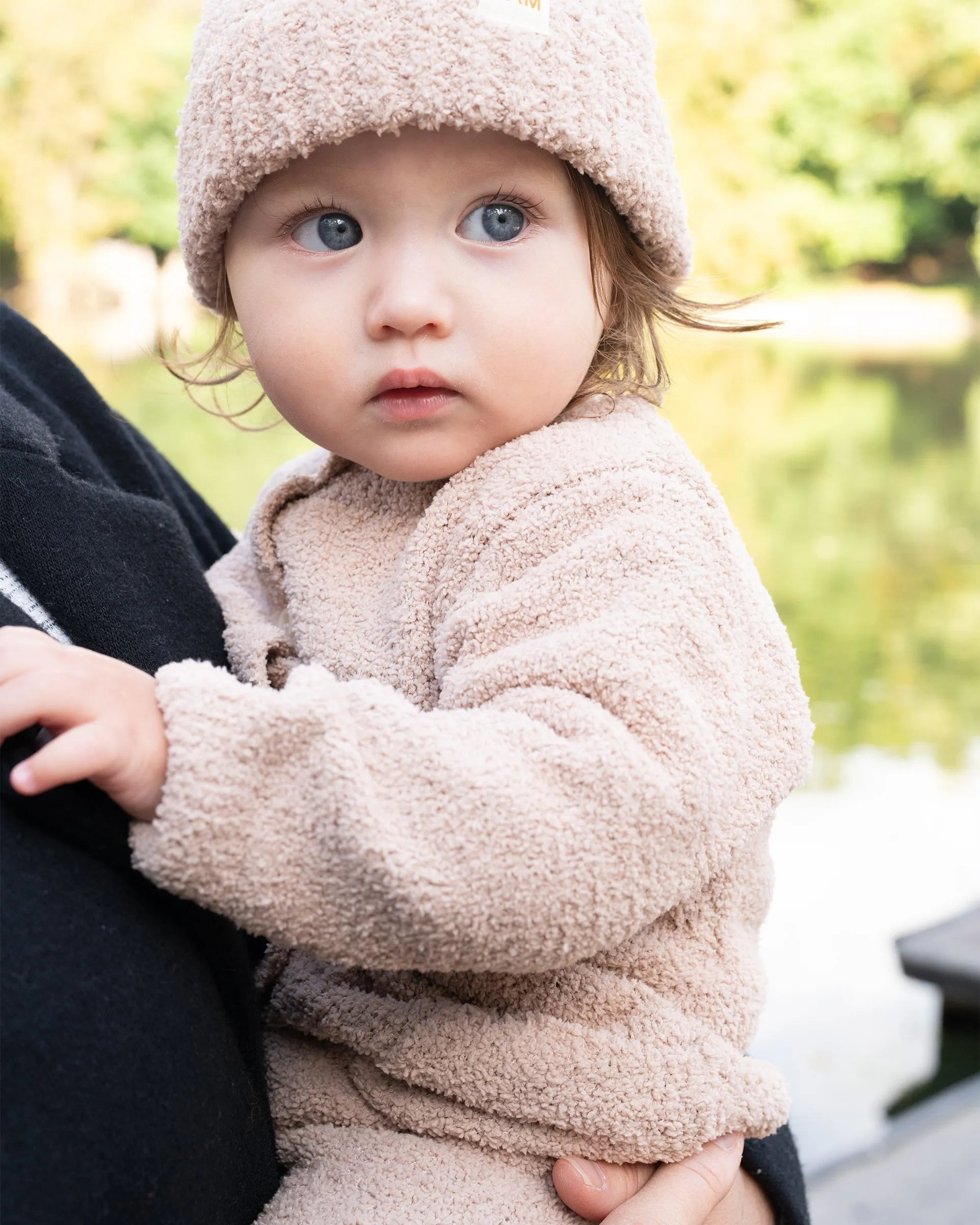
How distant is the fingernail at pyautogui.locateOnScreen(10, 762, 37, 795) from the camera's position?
2.50 feet

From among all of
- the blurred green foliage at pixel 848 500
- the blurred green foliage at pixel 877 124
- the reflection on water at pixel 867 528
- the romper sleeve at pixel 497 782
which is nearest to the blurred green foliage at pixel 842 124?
the blurred green foliage at pixel 877 124

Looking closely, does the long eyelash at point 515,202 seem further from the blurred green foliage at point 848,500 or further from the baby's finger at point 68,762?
the baby's finger at point 68,762

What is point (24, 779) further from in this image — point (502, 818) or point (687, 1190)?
point (687, 1190)

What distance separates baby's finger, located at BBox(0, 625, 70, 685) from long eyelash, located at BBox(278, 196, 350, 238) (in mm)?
419

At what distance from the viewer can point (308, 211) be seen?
3.54ft

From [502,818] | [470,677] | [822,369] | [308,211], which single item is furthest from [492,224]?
[822,369]

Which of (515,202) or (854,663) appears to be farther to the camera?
(854,663)

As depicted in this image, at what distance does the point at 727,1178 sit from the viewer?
1032 mm

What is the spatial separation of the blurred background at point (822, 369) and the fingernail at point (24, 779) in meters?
0.83

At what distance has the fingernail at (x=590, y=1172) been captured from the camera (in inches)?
38.6

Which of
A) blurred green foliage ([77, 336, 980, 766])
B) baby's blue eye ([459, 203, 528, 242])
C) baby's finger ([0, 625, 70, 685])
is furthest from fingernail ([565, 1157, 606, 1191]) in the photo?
blurred green foliage ([77, 336, 980, 766])

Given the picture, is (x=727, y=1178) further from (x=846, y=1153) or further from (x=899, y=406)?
(x=899, y=406)

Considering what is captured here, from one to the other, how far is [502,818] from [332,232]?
0.49 metres

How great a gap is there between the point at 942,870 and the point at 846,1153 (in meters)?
1.78
